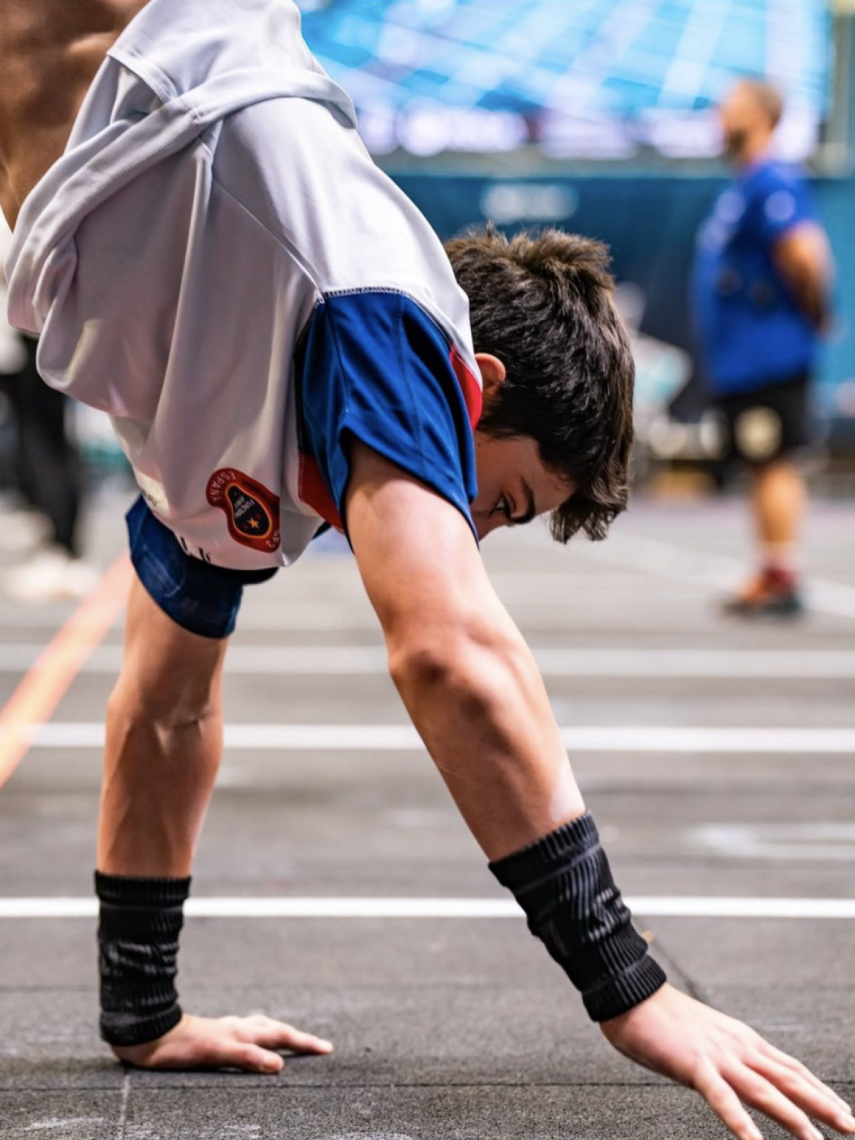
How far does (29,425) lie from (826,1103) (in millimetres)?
5700

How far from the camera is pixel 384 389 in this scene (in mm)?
1382

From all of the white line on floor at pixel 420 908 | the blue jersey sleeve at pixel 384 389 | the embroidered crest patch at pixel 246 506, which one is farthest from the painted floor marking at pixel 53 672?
the blue jersey sleeve at pixel 384 389

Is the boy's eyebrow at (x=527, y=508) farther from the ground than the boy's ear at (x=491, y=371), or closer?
closer

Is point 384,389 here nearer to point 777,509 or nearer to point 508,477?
point 508,477

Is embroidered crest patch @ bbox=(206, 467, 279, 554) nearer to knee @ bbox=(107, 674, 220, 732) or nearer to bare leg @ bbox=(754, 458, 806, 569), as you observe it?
knee @ bbox=(107, 674, 220, 732)

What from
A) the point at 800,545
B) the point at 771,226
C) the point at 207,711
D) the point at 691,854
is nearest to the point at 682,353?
the point at 800,545

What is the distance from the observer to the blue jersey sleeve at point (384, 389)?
4.52ft

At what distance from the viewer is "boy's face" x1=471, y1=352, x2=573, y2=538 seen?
1628 mm

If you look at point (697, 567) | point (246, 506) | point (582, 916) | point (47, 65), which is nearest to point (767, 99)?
point (697, 567)

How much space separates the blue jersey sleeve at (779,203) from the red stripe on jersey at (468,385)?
16.3ft

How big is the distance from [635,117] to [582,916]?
1526 centimetres

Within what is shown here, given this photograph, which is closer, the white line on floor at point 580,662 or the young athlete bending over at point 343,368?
the young athlete bending over at point 343,368

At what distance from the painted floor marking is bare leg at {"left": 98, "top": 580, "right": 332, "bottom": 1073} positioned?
156 centimetres

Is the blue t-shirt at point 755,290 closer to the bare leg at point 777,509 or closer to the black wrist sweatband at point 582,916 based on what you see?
the bare leg at point 777,509
